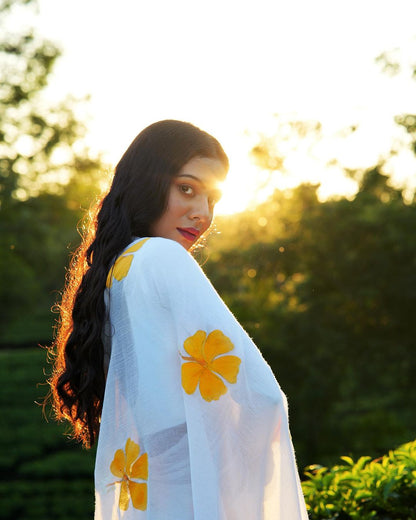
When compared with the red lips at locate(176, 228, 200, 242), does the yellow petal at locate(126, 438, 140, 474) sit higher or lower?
lower

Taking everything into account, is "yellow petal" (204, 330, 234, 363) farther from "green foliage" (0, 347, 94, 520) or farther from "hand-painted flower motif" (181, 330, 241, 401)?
"green foliage" (0, 347, 94, 520)

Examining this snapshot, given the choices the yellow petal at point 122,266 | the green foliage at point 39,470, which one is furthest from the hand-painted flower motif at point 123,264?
the green foliage at point 39,470

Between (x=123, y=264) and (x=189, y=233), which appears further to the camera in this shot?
(x=189, y=233)

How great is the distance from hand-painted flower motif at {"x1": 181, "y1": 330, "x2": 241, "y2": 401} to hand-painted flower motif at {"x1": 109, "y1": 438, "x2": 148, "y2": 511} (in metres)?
0.22

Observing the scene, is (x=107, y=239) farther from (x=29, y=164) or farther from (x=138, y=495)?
(x=29, y=164)

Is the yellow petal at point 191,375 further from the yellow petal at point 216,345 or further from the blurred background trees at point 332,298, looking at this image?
the blurred background trees at point 332,298

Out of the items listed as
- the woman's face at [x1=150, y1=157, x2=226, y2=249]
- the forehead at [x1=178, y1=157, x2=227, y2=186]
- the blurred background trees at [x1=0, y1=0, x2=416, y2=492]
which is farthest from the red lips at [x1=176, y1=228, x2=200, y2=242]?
the blurred background trees at [x1=0, y1=0, x2=416, y2=492]

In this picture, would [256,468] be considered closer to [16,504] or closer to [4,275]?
[16,504]

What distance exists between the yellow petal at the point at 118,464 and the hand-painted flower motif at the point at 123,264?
1.31 feet

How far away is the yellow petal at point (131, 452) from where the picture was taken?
161 centimetres

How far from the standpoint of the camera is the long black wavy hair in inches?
71.0

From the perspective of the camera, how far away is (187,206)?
182 cm

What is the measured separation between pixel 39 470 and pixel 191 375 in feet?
25.3

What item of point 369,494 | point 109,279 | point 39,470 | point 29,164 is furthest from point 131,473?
point 29,164
